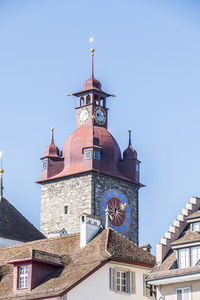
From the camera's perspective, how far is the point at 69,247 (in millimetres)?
59656

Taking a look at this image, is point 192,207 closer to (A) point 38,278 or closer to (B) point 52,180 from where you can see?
(A) point 38,278

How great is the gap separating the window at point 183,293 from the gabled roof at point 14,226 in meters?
23.5

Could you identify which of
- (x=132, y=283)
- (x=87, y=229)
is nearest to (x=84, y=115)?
(x=87, y=229)

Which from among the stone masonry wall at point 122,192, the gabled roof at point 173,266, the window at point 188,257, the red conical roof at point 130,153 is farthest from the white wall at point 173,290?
the red conical roof at point 130,153

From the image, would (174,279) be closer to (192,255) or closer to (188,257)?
(188,257)

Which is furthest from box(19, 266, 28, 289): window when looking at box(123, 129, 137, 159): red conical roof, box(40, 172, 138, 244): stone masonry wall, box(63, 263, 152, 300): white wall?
box(123, 129, 137, 159): red conical roof

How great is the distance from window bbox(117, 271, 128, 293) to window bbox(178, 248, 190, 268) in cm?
517

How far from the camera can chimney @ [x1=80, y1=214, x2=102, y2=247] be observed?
5916cm

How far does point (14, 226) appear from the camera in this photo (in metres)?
75.6

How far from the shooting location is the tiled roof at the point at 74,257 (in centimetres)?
5497

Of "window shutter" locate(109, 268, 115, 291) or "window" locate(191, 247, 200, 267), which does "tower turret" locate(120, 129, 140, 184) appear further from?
"window" locate(191, 247, 200, 267)

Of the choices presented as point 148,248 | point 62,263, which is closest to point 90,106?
point 148,248

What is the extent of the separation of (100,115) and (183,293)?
5117 cm

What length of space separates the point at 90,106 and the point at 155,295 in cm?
4733
